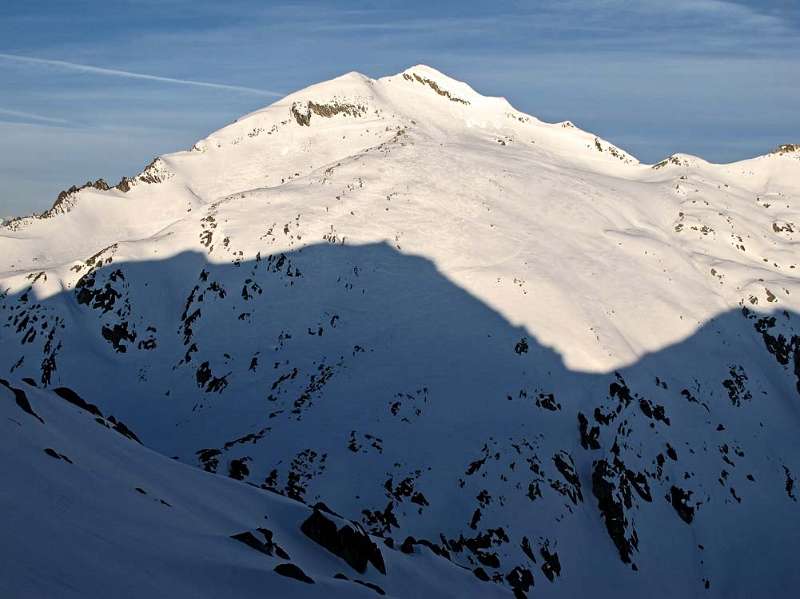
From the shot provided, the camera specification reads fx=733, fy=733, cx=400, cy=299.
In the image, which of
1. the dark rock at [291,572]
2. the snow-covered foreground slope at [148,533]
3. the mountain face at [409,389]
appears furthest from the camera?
the mountain face at [409,389]

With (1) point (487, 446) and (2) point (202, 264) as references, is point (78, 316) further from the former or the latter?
(1) point (487, 446)

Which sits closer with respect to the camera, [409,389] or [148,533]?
[148,533]

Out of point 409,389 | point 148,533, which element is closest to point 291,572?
point 148,533

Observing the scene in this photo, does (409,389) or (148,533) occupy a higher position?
(148,533)

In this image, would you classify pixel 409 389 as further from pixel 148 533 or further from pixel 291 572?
pixel 148 533

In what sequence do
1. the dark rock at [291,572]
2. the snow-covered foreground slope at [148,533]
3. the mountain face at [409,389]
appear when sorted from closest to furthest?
the snow-covered foreground slope at [148,533]
the dark rock at [291,572]
the mountain face at [409,389]

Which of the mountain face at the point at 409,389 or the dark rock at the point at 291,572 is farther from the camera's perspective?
the mountain face at the point at 409,389

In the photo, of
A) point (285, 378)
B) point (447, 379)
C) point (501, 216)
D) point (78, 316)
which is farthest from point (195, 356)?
point (501, 216)

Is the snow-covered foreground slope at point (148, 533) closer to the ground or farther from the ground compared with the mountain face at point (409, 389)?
farther from the ground

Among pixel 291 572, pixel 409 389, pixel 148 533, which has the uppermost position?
pixel 148 533
